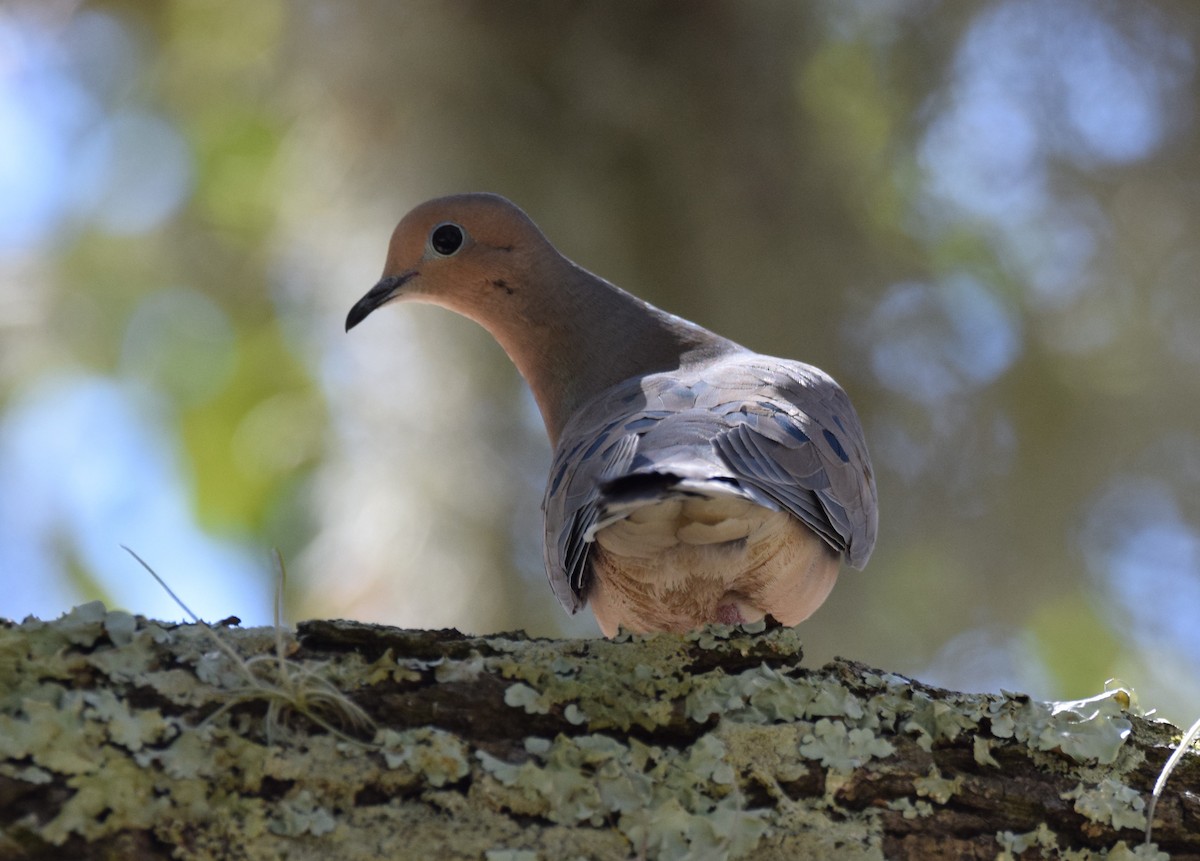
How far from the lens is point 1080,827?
2.12 metres

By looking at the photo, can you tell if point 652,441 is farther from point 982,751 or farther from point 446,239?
point 446,239

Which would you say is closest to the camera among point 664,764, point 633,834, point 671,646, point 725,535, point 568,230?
point 633,834

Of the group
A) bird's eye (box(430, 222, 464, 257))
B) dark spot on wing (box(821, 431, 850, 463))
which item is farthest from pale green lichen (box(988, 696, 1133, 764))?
bird's eye (box(430, 222, 464, 257))

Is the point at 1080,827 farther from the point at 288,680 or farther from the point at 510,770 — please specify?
the point at 288,680

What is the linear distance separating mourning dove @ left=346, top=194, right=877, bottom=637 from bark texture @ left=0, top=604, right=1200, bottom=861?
1.25 feet

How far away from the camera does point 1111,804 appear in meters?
2.13

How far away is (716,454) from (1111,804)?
0.94 meters

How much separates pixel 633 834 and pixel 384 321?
3.77 metres

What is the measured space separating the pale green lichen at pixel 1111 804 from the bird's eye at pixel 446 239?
260 cm

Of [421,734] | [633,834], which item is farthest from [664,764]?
[421,734]

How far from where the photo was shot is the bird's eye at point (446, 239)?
409cm

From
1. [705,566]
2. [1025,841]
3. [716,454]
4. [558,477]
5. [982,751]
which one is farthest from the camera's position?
[558,477]

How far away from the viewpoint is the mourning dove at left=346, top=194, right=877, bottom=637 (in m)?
2.58

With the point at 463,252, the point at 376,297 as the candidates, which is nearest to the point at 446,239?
the point at 463,252
